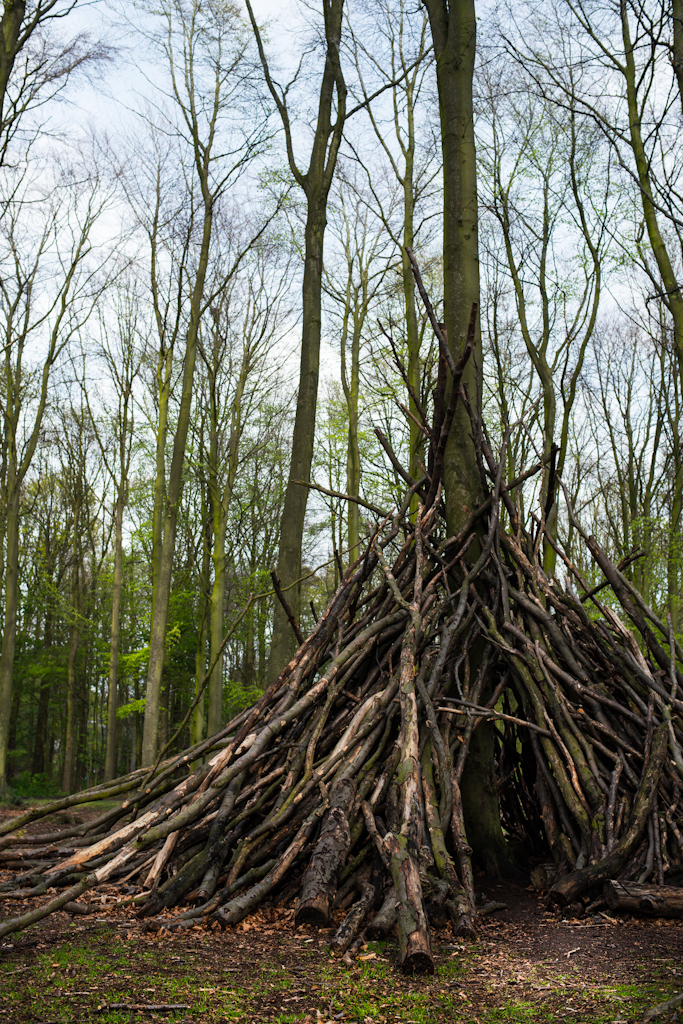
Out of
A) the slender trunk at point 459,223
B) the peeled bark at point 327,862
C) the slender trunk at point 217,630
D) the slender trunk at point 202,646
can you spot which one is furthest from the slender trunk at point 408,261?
the peeled bark at point 327,862

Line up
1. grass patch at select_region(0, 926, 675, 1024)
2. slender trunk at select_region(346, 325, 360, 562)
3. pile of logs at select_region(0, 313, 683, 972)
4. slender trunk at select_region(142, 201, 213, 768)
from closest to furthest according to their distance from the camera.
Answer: grass patch at select_region(0, 926, 675, 1024), pile of logs at select_region(0, 313, 683, 972), slender trunk at select_region(142, 201, 213, 768), slender trunk at select_region(346, 325, 360, 562)

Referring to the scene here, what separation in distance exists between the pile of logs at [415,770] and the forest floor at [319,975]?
115 millimetres

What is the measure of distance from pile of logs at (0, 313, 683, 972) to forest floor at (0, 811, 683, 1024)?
12 centimetres

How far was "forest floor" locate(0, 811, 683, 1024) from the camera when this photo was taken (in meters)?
2.02

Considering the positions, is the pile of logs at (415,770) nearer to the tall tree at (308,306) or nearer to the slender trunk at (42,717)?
Result: the tall tree at (308,306)

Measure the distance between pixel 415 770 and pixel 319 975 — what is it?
822 millimetres

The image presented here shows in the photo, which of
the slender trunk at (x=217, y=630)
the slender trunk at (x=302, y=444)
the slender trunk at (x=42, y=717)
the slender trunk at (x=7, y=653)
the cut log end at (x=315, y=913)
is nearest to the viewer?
the cut log end at (x=315, y=913)

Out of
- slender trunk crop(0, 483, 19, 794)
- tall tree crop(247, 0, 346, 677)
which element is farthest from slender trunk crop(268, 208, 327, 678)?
slender trunk crop(0, 483, 19, 794)

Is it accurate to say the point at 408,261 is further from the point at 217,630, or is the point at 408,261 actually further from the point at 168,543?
the point at 217,630

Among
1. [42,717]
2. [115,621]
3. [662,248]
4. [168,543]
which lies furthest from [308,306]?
[42,717]

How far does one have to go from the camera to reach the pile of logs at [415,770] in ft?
9.82

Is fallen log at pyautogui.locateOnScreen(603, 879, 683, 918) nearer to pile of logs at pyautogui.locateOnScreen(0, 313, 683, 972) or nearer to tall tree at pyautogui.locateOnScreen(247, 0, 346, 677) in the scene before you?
pile of logs at pyautogui.locateOnScreen(0, 313, 683, 972)

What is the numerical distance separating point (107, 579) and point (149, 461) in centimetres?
340

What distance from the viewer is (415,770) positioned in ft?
9.54
